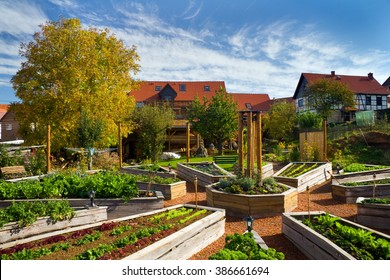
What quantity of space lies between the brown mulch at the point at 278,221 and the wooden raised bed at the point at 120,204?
58.7 inches

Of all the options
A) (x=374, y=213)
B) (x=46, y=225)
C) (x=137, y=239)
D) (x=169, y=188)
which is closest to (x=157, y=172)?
(x=169, y=188)

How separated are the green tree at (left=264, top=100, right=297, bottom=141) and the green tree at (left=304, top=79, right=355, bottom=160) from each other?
4.07 meters

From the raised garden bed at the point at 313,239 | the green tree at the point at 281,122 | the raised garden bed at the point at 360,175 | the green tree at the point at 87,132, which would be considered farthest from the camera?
the green tree at the point at 281,122

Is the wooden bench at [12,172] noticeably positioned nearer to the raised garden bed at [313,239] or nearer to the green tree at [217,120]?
the raised garden bed at [313,239]

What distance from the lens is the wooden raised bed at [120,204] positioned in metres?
6.23

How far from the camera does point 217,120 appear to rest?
20.9 metres

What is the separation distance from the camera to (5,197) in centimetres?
642

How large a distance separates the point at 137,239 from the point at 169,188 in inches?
157

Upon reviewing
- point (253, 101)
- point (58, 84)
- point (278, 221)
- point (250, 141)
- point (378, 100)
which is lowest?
point (278, 221)

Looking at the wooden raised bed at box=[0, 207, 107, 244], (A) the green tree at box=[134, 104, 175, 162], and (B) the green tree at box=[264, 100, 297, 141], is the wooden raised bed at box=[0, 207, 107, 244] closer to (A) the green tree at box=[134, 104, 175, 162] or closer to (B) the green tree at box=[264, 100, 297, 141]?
(A) the green tree at box=[134, 104, 175, 162]

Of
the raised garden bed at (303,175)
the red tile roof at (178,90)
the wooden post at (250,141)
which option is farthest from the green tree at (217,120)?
the wooden post at (250,141)

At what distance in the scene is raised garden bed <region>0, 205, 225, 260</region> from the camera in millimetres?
3725

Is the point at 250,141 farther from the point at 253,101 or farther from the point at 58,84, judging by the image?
the point at 253,101

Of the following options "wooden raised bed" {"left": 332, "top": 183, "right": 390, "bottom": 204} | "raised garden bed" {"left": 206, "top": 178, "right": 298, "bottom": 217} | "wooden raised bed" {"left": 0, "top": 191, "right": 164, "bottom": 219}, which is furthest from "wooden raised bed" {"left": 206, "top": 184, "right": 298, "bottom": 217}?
"wooden raised bed" {"left": 332, "top": 183, "right": 390, "bottom": 204}
